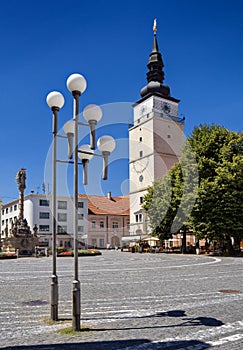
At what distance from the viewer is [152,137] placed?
64000 millimetres

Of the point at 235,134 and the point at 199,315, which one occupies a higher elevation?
the point at 235,134

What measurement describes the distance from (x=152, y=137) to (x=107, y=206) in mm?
27858

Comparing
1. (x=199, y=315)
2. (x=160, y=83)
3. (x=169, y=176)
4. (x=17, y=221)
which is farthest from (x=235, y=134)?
(x=160, y=83)

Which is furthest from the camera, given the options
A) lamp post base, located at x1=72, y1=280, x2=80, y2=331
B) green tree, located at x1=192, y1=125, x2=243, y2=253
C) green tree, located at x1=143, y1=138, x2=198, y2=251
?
green tree, located at x1=143, y1=138, x2=198, y2=251

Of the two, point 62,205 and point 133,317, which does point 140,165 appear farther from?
point 133,317

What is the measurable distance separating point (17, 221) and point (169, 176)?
1840 centimetres

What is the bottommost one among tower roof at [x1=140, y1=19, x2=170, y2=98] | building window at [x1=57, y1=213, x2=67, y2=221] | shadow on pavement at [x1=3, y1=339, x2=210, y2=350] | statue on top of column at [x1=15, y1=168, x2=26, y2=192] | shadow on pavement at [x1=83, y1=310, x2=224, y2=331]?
shadow on pavement at [x1=83, y1=310, x2=224, y2=331]

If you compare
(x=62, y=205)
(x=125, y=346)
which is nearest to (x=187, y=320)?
(x=125, y=346)

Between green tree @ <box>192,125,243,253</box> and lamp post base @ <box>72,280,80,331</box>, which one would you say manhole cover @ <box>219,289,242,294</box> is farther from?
green tree @ <box>192,125,243,253</box>

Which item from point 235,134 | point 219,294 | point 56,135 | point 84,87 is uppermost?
point 235,134

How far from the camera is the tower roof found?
6944 centimetres

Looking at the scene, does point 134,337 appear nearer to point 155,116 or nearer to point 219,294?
point 219,294

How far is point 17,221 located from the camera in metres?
45.8

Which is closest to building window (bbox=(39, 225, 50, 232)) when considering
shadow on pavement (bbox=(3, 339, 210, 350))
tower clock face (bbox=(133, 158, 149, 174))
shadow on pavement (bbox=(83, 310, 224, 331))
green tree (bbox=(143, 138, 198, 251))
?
tower clock face (bbox=(133, 158, 149, 174))
